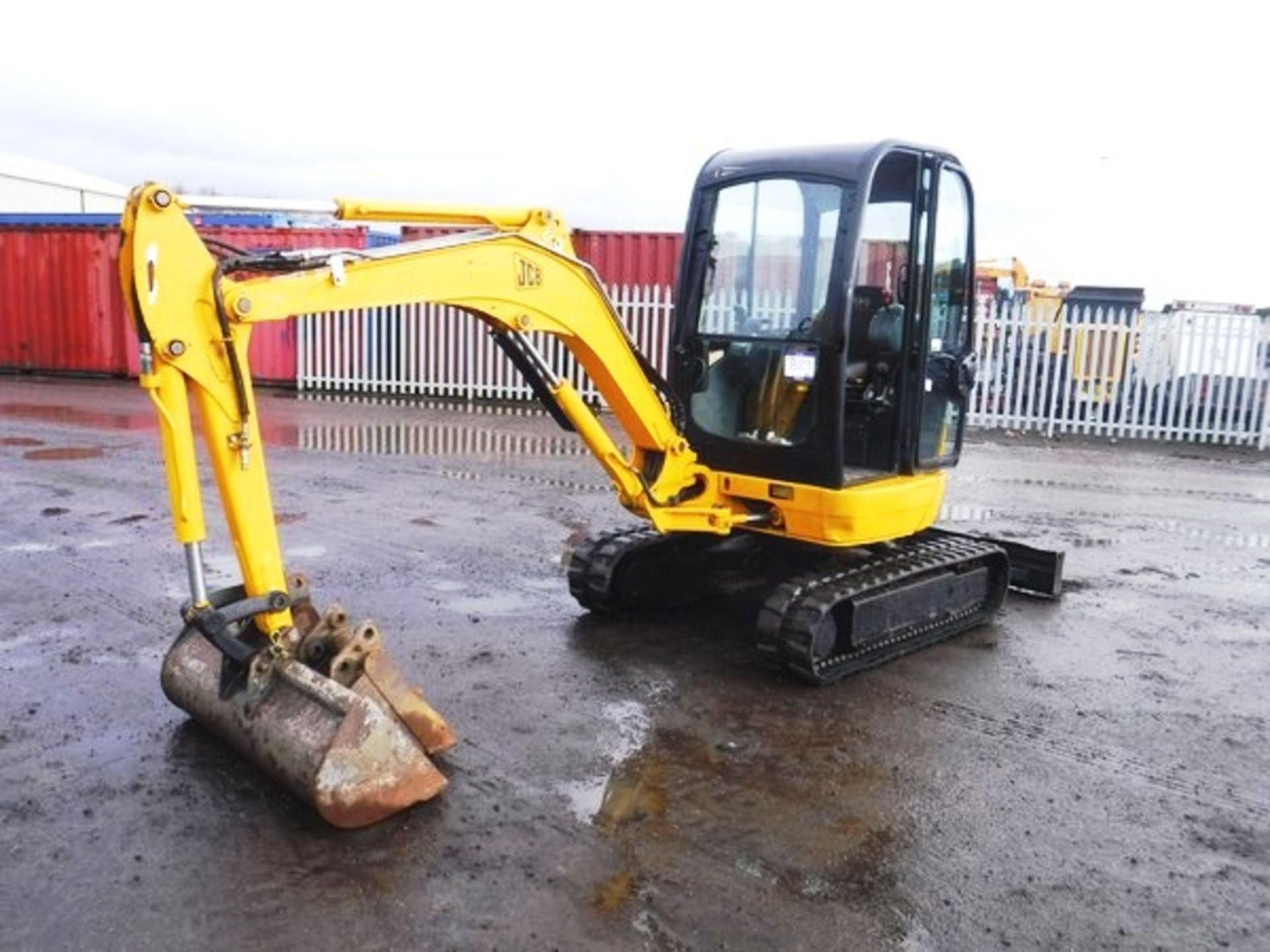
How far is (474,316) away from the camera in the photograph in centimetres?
490

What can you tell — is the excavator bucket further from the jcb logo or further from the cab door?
the cab door

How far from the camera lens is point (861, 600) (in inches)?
219

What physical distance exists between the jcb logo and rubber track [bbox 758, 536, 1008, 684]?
72.6 inches

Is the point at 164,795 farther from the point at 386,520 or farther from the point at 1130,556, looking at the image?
the point at 1130,556

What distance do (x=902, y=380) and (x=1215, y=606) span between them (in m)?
2.88

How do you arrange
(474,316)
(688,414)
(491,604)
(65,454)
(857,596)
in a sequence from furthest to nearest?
(65,454), (491,604), (688,414), (857,596), (474,316)

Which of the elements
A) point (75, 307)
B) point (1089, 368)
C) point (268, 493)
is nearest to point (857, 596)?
point (268, 493)

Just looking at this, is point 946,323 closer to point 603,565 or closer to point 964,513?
point 603,565

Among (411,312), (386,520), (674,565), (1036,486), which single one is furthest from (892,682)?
(411,312)

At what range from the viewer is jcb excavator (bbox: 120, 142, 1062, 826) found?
157 inches

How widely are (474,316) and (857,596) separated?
7.39 ft

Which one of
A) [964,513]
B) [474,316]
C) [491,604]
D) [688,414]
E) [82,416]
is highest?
[474,316]

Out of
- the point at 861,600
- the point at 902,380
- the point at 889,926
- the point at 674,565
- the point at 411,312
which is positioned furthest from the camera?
the point at 411,312

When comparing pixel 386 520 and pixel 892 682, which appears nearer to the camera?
pixel 892 682
